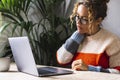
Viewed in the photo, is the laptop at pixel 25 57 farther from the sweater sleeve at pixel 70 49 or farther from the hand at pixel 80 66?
the sweater sleeve at pixel 70 49

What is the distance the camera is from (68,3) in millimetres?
3256

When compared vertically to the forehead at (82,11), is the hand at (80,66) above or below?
below

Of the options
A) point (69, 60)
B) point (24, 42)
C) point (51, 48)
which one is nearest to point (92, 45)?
point (69, 60)

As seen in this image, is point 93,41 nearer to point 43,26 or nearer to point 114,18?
point 114,18

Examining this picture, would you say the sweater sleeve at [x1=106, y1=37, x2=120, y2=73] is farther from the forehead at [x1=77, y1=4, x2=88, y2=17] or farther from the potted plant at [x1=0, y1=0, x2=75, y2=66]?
the potted plant at [x1=0, y1=0, x2=75, y2=66]

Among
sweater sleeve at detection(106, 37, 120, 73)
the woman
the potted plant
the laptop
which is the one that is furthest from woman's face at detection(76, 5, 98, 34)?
the potted plant

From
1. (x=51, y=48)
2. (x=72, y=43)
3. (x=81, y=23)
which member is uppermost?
(x=81, y=23)

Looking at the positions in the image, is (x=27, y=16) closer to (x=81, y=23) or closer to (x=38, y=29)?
(x=38, y=29)

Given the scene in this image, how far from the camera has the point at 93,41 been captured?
2150 mm

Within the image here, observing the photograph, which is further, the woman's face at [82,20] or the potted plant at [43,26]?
the potted plant at [43,26]

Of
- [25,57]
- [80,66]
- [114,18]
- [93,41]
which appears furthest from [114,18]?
[25,57]

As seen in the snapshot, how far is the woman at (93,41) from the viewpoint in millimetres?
2072

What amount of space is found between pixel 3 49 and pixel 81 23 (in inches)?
52.0

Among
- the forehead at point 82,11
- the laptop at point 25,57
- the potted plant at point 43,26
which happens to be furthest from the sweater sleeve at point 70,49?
the potted plant at point 43,26
